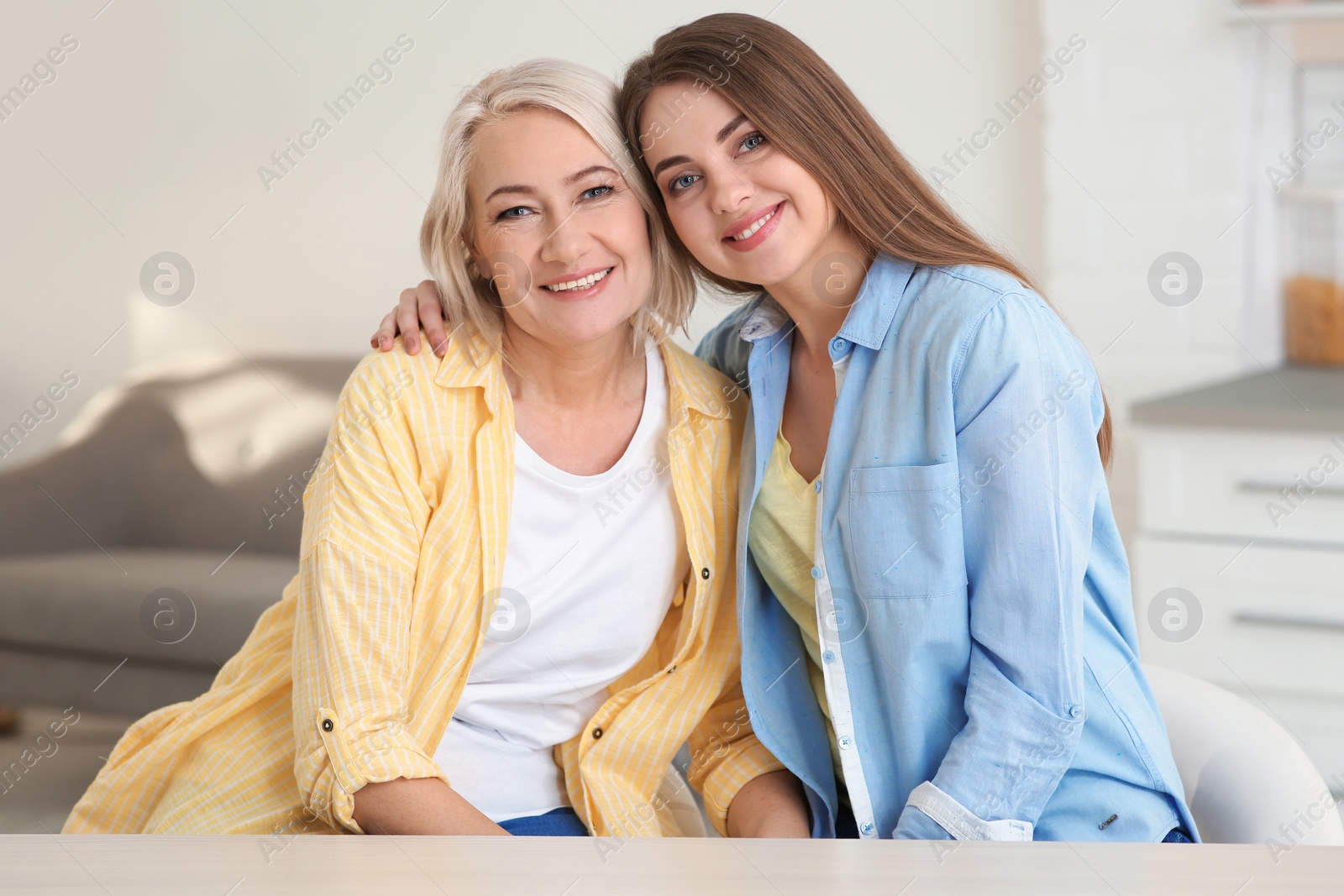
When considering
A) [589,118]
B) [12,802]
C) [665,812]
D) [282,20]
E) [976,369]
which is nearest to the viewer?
[976,369]

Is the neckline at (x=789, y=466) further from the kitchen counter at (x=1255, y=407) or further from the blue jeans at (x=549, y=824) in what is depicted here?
the kitchen counter at (x=1255, y=407)

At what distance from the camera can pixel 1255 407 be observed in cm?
179

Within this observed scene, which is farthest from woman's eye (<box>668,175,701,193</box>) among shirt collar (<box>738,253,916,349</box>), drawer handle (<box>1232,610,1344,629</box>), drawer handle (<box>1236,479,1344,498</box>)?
drawer handle (<box>1232,610,1344,629</box>)

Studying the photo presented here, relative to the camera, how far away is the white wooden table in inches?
19.6

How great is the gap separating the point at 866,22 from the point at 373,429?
1590 mm

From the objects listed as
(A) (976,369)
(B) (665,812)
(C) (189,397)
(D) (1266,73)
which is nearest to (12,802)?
(C) (189,397)

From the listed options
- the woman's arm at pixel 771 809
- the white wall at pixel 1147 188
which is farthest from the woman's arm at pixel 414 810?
the white wall at pixel 1147 188

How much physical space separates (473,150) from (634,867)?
76cm

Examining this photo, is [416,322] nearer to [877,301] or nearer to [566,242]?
[566,242]

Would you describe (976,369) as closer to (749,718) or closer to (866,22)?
(749,718)

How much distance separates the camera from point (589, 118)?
106 cm

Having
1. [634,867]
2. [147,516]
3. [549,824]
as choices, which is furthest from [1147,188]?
[147,516]

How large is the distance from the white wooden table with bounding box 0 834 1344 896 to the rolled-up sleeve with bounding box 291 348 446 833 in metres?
0.37

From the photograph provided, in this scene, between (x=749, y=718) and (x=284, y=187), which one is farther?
(x=284, y=187)
